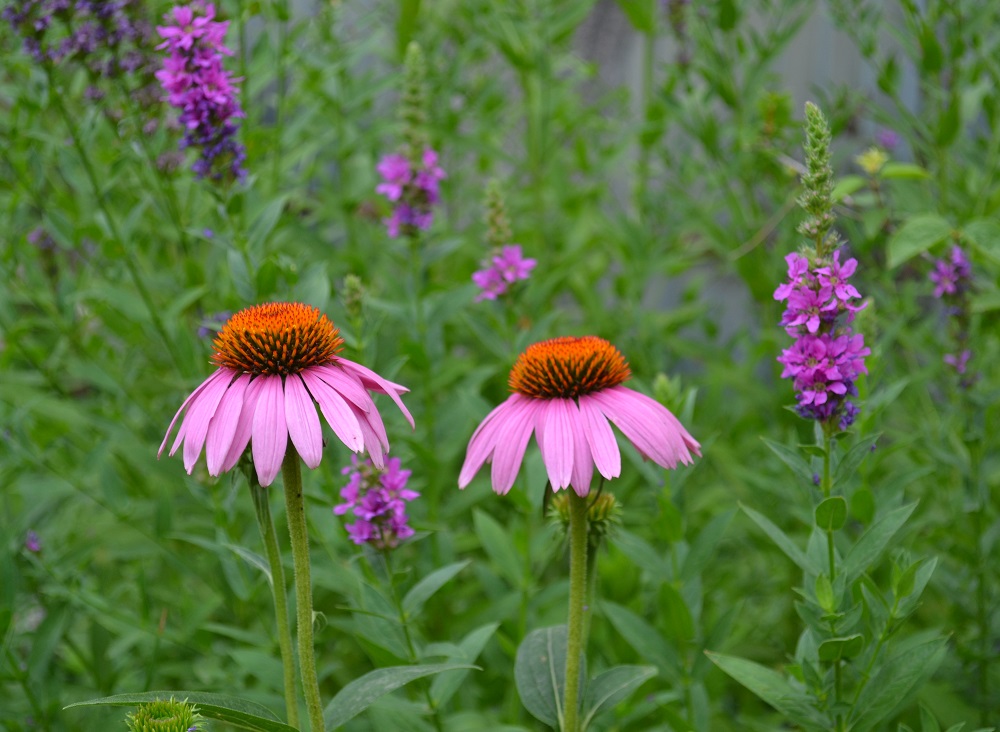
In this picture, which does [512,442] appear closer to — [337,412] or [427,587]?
[337,412]

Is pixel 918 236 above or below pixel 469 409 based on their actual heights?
above

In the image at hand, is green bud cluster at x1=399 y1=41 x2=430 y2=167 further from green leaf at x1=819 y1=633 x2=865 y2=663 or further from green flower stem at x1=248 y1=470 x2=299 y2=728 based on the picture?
green leaf at x1=819 y1=633 x2=865 y2=663

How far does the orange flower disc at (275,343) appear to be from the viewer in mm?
1112

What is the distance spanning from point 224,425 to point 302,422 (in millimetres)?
83

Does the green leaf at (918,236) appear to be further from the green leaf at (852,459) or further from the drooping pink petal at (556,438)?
the drooping pink petal at (556,438)

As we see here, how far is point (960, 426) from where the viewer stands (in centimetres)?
208

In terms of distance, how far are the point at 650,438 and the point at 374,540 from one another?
53cm

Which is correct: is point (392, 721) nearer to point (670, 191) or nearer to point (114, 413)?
point (114, 413)

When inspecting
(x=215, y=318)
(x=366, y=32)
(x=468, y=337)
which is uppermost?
(x=366, y=32)

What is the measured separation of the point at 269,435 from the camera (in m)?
1.04

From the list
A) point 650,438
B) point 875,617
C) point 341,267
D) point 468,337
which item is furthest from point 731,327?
point 650,438

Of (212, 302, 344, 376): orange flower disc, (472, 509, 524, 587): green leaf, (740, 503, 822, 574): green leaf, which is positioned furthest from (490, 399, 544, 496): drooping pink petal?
(472, 509, 524, 587): green leaf

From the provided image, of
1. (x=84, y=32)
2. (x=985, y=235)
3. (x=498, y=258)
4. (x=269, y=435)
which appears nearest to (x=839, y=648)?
(x=269, y=435)

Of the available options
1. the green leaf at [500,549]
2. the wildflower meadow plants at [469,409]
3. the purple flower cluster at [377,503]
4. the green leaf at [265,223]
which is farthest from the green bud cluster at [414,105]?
the purple flower cluster at [377,503]
